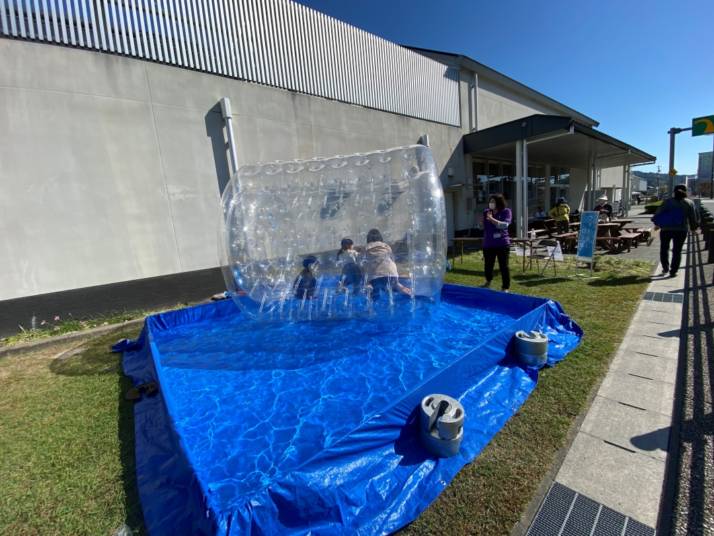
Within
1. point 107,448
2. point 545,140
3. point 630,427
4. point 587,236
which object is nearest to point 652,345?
point 630,427

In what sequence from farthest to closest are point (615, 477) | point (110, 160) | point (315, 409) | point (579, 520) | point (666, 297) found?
point (110, 160) → point (666, 297) → point (315, 409) → point (615, 477) → point (579, 520)

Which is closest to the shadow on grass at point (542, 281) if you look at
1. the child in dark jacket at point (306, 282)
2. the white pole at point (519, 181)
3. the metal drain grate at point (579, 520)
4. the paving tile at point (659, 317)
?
the paving tile at point (659, 317)

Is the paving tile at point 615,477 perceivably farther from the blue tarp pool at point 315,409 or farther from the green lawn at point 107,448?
the blue tarp pool at point 315,409

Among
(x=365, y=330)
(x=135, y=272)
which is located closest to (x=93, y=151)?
(x=135, y=272)

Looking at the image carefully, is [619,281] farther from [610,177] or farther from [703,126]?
[610,177]

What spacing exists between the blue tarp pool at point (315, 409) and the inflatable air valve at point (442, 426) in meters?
0.08

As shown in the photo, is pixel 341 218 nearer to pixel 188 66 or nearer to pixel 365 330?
pixel 365 330

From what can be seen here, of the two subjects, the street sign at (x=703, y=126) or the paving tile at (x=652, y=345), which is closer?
the paving tile at (x=652, y=345)

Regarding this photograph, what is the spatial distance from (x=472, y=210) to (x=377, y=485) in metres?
14.3

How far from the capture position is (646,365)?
11.5 ft

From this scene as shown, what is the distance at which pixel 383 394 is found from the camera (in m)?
3.54

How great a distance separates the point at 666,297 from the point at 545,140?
9435mm

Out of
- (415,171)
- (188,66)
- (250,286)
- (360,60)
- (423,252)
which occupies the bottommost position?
(250,286)

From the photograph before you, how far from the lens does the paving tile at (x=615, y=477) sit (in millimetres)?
1977
